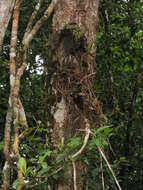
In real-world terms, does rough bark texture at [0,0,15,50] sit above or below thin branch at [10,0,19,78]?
above

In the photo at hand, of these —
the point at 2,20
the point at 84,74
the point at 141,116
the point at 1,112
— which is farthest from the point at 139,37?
the point at 2,20

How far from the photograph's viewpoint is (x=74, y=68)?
3.13m

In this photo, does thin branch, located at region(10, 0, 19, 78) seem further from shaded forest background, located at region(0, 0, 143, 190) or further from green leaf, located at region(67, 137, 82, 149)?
shaded forest background, located at region(0, 0, 143, 190)

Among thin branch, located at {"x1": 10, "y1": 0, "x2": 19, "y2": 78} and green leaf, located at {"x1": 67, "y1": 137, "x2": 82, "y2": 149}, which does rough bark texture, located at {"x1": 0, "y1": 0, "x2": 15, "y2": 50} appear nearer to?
thin branch, located at {"x1": 10, "y1": 0, "x2": 19, "y2": 78}

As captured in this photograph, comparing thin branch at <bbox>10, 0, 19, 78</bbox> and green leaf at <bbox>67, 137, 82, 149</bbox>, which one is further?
thin branch at <bbox>10, 0, 19, 78</bbox>

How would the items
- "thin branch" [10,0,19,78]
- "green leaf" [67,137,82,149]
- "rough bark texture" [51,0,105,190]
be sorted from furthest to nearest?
"rough bark texture" [51,0,105,190] < "thin branch" [10,0,19,78] < "green leaf" [67,137,82,149]

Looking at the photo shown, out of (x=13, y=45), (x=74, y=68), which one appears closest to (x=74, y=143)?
(x=13, y=45)

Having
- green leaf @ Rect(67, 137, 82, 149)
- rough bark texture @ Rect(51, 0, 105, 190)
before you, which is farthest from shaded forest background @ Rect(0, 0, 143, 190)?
green leaf @ Rect(67, 137, 82, 149)

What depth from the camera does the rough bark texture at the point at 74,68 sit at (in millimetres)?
3080

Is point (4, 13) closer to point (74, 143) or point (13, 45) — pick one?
point (13, 45)

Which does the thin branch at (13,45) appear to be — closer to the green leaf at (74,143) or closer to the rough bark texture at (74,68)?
the rough bark texture at (74,68)

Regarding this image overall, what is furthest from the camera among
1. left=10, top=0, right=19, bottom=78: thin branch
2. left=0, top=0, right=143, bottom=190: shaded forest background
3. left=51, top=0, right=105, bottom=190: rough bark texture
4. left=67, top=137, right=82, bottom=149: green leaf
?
left=0, top=0, right=143, bottom=190: shaded forest background

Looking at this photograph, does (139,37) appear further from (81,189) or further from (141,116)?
(81,189)

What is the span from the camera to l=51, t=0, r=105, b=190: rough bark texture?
10.1ft
